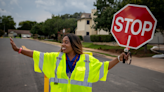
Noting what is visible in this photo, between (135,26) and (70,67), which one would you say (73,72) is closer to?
(70,67)

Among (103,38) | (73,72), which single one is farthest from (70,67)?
(103,38)

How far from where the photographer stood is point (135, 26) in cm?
200

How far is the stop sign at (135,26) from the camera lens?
1869 mm

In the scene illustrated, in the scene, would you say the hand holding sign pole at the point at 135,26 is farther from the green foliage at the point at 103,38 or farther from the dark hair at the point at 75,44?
the green foliage at the point at 103,38

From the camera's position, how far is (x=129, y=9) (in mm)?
2082

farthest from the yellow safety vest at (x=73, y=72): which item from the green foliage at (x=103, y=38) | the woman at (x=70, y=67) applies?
the green foliage at (x=103, y=38)

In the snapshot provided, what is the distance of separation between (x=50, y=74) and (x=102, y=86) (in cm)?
340

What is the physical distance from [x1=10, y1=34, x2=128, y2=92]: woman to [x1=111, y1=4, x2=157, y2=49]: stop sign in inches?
9.3

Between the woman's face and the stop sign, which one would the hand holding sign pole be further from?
the woman's face

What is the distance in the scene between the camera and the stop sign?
187 centimetres

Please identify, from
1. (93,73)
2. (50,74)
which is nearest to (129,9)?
(93,73)

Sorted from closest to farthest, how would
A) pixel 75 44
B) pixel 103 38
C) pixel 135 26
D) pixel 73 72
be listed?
pixel 135 26, pixel 73 72, pixel 75 44, pixel 103 38

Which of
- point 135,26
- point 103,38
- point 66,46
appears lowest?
point 103,38

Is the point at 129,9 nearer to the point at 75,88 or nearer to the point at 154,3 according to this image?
the point at 75,88
